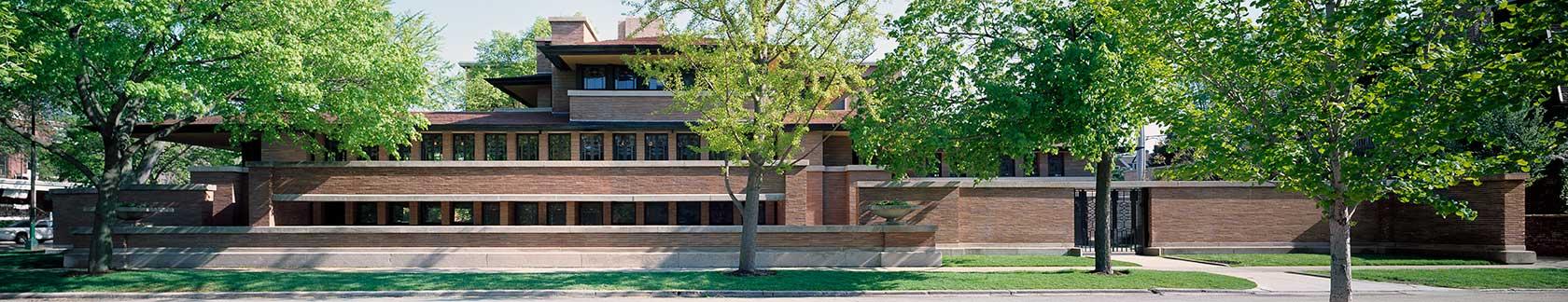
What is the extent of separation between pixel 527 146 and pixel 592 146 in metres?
2.00

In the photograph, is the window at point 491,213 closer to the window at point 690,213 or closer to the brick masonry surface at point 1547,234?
the window at point 690,213

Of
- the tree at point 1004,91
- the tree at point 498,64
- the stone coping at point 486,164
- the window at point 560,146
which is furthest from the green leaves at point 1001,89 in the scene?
the tree at point 498,64

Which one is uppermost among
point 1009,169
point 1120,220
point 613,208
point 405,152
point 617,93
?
point 617,93

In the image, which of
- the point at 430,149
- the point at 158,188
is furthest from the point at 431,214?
the point at 158,188

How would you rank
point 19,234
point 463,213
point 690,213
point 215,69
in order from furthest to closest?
point 19,234 → point 463,213 → point 690,213 → point 215,69

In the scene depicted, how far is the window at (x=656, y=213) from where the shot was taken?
29.8 meters

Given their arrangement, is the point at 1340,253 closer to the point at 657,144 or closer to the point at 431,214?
the point at 657,144

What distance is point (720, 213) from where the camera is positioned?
30.2 m

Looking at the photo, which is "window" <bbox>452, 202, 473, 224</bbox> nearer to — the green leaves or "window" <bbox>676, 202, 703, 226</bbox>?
"window" <bbox>676, 202, 703, 226</bbox>

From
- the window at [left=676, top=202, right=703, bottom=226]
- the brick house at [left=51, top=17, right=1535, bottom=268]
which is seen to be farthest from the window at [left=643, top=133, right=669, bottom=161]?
the window at [left=676, top=202, right=703, bottom=226]

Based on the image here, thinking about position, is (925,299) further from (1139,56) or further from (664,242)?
(664,242)

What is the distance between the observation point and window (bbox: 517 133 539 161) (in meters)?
30.0

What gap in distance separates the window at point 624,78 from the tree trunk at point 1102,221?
15000mm

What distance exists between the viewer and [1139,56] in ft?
52.9
